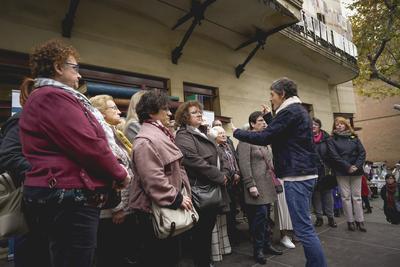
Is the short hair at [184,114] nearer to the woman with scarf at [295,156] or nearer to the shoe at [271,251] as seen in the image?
the woman with scarf at [295,156]

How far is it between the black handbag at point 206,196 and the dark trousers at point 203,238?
0.09 metres

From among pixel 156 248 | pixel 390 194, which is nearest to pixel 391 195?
pixel 390 194

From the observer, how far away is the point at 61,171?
4.38 ft

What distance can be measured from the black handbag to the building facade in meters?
2.53

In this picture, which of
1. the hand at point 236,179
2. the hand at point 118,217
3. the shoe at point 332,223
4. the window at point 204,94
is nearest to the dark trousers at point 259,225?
the hand at point 236,179

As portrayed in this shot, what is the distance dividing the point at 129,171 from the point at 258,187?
1962 millimetres

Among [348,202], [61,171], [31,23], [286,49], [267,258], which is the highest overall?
[286,49]

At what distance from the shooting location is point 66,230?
4.42 ft

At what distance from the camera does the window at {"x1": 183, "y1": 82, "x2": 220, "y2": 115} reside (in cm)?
682

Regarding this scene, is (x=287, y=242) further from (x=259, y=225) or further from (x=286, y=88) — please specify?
(x=286, y=88)

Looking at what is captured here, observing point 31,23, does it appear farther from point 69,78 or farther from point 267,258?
point 267,258

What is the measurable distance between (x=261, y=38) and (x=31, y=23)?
5534mm

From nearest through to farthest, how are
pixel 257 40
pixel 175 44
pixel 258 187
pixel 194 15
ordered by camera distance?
1. pixel 258 187
2. pixel 194 15
3. pixel 175 44
4. pixel 257 40

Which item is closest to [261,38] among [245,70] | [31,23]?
[245,70]
